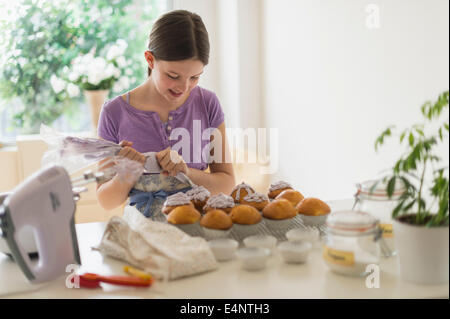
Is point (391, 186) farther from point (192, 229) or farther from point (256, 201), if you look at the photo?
point (192, 229)

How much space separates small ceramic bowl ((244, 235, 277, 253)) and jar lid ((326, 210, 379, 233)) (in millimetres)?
163

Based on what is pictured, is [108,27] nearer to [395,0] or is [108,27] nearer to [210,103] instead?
[210,103]

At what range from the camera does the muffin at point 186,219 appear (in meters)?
1.28

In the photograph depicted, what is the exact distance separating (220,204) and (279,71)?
1.57 metres

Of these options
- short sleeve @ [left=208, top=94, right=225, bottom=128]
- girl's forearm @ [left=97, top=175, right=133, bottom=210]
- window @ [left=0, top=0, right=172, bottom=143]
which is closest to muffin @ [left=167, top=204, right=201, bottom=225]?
girl's forearm @ [left=97, top=175, right=133, bottom=210]

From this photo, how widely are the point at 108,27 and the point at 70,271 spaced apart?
2713 mm

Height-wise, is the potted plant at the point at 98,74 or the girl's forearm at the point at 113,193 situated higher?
the potted plant at the point at 98,74

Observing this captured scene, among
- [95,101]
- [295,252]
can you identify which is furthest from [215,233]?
[95,101]

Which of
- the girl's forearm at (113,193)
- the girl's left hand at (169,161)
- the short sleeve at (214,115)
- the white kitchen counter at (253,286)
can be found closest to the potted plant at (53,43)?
the short sleeve at (214,115)

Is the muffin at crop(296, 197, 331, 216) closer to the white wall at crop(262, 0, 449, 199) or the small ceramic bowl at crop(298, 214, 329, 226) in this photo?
the small ceramic bowl at crop(298, 214, 329, 226)

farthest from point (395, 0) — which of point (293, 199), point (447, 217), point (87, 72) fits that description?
point (87, 72)

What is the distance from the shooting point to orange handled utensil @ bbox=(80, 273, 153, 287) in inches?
40.9

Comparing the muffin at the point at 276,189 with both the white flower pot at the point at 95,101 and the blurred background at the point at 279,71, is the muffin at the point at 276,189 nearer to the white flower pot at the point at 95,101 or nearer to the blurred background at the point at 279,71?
the blurred background at the point at 279,71

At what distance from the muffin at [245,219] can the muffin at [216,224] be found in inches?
0.9
